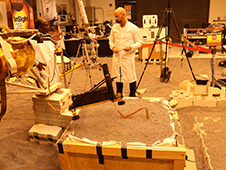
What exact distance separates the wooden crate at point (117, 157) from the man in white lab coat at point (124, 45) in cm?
178

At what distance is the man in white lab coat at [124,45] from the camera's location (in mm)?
3371

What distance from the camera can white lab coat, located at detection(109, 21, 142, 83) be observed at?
339cm

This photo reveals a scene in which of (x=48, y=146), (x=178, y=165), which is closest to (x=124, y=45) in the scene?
(x=48, y=146)

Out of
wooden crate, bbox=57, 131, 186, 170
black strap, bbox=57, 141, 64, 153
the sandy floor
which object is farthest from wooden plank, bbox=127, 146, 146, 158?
the sandy floor

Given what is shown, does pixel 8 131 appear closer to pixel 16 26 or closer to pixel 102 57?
pixel 16 26

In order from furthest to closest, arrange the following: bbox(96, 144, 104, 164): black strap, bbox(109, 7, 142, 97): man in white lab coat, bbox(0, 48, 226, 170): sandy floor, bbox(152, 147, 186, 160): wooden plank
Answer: bbox(109, 7, 142, 97): man in white lab coat
bbox(0, 48, 226, 170): sandy floor
bbox(96, 144, 104, 164): black strap
bbox(152, 147, 186, 160): wooden plank

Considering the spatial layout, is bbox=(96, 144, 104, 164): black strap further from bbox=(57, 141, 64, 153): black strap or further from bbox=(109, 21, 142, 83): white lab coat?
bbox=(109, 21, 142, 83): white lab coat

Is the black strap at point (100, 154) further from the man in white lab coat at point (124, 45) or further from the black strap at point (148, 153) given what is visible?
the man in white lab coat at point (124, 45)

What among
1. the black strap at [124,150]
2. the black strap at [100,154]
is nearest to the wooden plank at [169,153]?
the black strap at [124,150]

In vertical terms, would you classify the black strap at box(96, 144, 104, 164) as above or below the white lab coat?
below

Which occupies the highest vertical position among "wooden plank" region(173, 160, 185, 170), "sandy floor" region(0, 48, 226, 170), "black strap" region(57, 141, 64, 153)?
"black strap" region(57, 141, 64, 153)

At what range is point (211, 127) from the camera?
3.04m

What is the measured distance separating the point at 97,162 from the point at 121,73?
186 centimetres

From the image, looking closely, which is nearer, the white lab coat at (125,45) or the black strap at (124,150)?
the black strap at (124,150)
